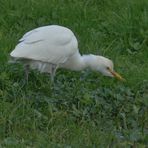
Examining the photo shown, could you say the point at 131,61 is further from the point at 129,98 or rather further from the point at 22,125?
the point at 22,125

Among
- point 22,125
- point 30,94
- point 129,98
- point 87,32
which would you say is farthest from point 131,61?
point 22,125

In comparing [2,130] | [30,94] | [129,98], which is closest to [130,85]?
[129,98]

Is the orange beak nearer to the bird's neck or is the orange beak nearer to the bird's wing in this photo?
the bird's neck

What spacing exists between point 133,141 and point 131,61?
2.04 metres

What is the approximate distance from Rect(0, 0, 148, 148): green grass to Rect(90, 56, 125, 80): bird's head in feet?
0.20

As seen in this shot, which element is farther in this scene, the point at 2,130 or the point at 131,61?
the point at 131,61

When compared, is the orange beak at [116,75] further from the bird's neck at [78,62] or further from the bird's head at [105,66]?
the bird's neck at [78,62]

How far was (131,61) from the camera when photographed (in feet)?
24.7

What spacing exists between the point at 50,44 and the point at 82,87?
462 millimetres

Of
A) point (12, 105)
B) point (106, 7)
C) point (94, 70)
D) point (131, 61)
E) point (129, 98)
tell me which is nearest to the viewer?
point (12, 105)

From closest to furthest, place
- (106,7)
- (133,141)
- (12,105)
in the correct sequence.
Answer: (133,141), (12,105), (106,7)

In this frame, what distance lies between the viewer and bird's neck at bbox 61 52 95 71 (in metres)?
6.82

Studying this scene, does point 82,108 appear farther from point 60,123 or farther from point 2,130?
point 2,130

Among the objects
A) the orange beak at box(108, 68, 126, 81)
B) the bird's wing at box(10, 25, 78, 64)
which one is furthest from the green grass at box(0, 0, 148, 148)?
the bird's wing at box(10, 25, 78, 64)
